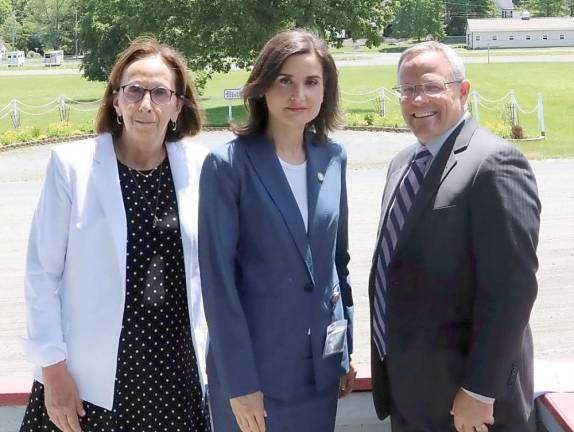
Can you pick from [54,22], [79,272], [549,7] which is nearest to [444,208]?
[79,272]

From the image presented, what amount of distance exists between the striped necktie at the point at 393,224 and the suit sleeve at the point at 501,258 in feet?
0.84

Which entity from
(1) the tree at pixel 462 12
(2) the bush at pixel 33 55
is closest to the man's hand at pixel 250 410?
(2) the bush at pixel 33 55

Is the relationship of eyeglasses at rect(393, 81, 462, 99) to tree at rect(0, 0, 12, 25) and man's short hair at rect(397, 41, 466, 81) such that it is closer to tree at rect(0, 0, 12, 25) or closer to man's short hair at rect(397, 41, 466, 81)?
man's short hair at rect(397, 41, 466, 81)

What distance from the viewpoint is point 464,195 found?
2.22m

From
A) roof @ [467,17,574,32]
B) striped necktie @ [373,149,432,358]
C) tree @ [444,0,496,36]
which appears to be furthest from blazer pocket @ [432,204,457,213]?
tree @ [444,0,496,36]

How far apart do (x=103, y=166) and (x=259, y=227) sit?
58cm

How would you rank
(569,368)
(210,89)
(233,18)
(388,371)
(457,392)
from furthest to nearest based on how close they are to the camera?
(210,89)
(233,18)
(569,368)
(388,371)
(457,392)

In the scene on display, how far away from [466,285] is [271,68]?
0.88 metres

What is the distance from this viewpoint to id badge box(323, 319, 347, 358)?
98.0 inches

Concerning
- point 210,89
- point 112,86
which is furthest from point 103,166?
point 210,89

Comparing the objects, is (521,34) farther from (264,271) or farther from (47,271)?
(47,271)

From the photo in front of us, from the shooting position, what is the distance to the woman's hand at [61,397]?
2.43 m

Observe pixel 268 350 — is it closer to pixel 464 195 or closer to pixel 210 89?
pixel 464 195

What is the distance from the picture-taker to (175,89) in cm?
266
